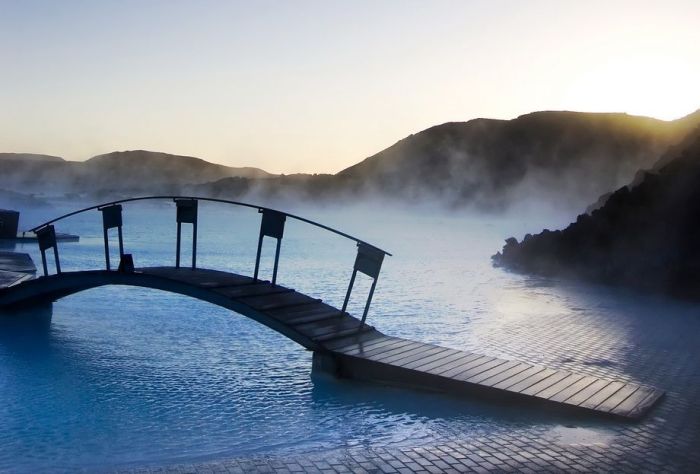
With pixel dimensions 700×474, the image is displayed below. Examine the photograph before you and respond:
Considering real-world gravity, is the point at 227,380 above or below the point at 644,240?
below

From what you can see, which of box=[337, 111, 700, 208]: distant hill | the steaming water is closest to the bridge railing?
the steaming water

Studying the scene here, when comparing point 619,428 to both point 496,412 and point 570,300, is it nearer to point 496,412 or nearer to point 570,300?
point 496,412

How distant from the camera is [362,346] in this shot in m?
8.42

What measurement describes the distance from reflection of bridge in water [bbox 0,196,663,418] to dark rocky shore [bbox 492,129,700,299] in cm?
1002

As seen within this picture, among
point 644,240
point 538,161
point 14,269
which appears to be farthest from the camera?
point 538,161

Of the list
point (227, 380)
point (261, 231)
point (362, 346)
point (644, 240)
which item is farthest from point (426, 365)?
point (644, 240)

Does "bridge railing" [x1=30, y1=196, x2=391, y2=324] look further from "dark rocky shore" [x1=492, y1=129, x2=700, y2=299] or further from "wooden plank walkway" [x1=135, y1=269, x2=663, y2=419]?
"dark rocky shore" [x1=492, y1=129, x2=700, y2=299]

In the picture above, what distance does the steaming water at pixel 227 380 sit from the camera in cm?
608

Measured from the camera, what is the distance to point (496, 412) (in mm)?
6723

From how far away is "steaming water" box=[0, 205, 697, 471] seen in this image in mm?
6082

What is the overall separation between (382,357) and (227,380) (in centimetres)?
190

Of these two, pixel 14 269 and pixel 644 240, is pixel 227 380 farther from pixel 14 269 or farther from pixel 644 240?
pixel 644 240

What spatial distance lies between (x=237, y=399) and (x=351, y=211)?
107 meters

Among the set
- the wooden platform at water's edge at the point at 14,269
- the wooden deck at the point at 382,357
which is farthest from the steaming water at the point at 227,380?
the wooden platform at water's edge at the point at 14,269
